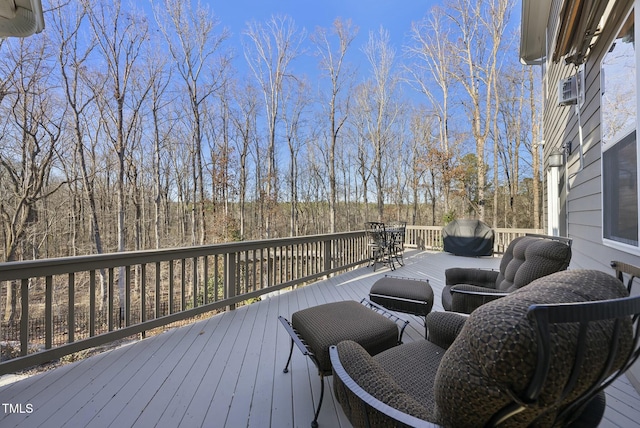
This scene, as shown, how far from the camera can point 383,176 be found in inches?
707

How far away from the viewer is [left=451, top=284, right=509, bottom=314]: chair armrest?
2362 mm

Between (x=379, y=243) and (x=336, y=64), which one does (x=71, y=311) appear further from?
(x=336, y=64)

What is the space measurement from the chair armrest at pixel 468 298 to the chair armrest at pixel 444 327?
0.83 metres

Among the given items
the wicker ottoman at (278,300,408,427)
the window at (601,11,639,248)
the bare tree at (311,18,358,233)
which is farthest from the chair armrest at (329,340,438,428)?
the bare tree at (311,18,358,233)

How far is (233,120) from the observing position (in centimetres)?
1512

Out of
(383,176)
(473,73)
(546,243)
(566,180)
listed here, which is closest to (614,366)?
(546,243)

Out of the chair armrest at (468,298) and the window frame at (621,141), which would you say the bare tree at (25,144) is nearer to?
the chair armrest at (468,298)

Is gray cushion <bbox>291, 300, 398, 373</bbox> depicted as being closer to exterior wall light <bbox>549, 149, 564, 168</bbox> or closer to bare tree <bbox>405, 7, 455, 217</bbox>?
exterior wall light <bbox>549, 149, 564, 168</bbox>

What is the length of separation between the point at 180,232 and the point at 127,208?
3280 millimetres

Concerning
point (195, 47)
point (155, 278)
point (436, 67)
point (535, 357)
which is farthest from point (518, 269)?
point (195, 47)

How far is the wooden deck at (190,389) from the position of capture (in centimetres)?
170

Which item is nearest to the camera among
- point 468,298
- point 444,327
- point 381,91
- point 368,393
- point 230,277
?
point 368,393

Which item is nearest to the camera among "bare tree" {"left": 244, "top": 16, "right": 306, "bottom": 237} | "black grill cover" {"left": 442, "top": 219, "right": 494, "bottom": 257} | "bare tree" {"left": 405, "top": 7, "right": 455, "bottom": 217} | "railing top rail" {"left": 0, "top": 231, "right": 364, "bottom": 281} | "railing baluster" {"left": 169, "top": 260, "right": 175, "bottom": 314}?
"railing top rail" {"left": 0, "top": 231, "right": 364, "bottom": 281}

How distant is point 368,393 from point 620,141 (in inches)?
105
